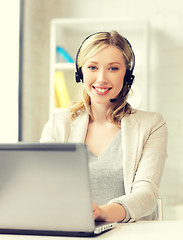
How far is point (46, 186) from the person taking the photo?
1008 millimetres

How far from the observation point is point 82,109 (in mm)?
1861

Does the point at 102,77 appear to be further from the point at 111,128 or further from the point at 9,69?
the point at 9,69

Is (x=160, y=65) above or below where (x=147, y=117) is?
above

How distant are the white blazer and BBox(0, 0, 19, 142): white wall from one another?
49.7 inches

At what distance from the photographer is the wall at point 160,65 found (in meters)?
3.19

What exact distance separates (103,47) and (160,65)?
1.62m

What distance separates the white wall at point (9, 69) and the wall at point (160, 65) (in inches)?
3.6

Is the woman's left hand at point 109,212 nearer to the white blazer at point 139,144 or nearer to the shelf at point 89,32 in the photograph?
the white blazer at point 139,144

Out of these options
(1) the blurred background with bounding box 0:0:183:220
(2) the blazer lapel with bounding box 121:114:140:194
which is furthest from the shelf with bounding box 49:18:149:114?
(2) the blazer lapel with bounding box 121:114:140:194

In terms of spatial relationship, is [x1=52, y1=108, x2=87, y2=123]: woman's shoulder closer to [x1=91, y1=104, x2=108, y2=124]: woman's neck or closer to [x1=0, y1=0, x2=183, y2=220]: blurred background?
[x1=91, y1=104, x2=108, y2=124]: woman's neck

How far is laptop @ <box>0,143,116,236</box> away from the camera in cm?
98

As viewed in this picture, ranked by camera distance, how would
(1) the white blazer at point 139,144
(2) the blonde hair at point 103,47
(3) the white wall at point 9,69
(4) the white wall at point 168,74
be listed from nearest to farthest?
(1) the white blazer at point 139,144 < (2) the blonde hair at point 103,47 < (3) the white wall at point 9,69 < (4) the white wall at point 168,74

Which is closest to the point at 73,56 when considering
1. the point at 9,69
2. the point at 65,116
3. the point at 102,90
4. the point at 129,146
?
the point at 9,69

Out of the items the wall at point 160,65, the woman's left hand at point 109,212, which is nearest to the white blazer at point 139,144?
the woman's left hand at point 109,212
